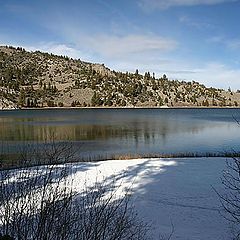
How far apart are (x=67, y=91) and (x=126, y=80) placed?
2875 cm

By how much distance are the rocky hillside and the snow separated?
108 metres

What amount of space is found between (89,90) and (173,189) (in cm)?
12838

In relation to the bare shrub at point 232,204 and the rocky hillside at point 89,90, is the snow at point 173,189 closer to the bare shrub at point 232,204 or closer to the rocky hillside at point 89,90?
the bare shrub at point 232,204

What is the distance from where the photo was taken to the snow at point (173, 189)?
820cm

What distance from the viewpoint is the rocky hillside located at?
12920 cm

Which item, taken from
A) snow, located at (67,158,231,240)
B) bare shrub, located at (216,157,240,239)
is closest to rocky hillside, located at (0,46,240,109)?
snow, located at (67,158,231,240)

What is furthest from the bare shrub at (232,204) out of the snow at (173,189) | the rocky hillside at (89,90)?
the rocky hillside at (89,90)

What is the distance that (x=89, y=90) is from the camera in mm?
138375

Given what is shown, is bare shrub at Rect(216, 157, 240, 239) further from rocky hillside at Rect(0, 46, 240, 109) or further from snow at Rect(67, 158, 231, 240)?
rocky hillside at Rect(0, 46, 240, 109)

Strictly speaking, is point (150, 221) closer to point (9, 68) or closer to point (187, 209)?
point (187, 209)

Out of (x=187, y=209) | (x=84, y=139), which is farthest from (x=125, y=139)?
(x=187, y=209)

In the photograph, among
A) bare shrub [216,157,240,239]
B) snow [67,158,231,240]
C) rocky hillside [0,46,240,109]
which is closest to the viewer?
bare shrub [216,157,240,239]

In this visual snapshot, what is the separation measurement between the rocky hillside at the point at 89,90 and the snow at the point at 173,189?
10818cm

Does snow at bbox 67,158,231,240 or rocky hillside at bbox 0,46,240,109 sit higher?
rocky hillside at bbox 0,46,240,109
